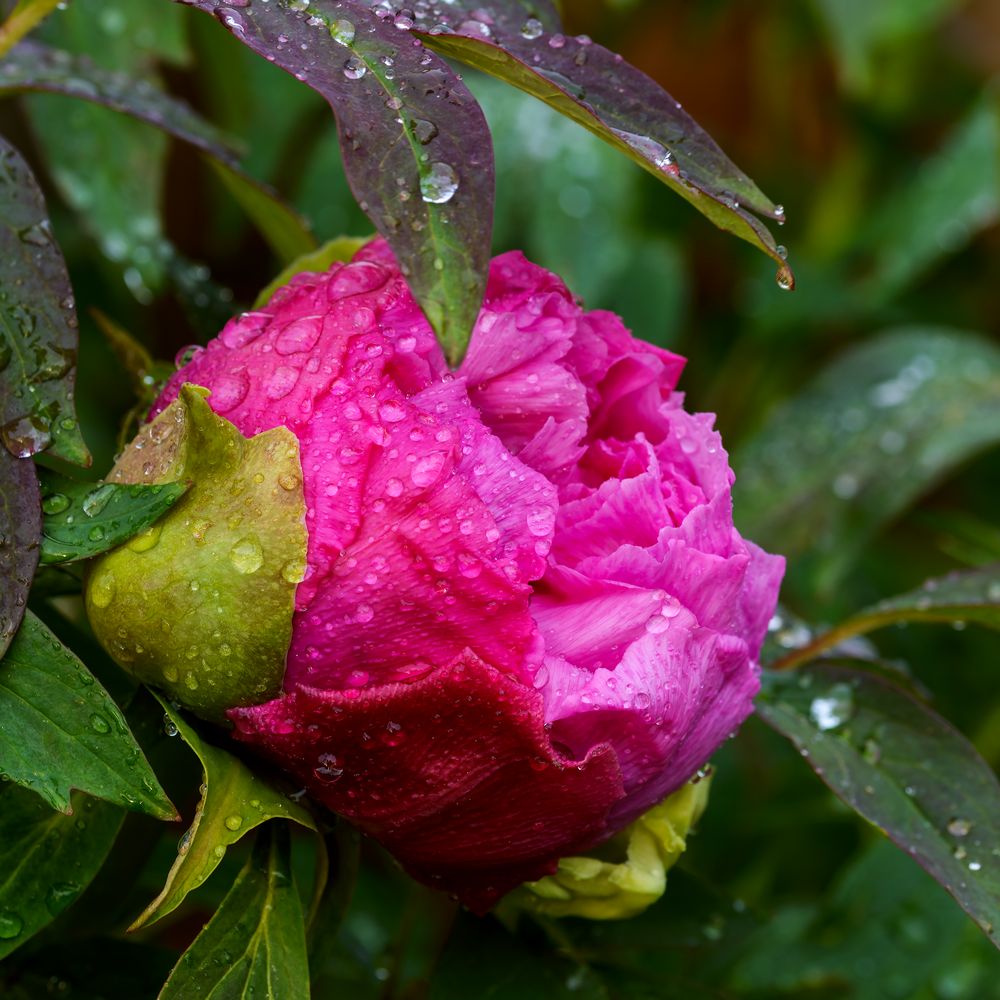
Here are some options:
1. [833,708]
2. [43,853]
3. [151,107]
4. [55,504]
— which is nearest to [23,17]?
[151,107]

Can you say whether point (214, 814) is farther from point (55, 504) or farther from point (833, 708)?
point (833, 708)

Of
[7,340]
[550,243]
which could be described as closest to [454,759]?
[7,340]

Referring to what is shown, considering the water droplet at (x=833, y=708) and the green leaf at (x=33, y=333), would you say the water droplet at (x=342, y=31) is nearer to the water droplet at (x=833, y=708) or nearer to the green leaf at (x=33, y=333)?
the green leaf at (x=33, y=333)

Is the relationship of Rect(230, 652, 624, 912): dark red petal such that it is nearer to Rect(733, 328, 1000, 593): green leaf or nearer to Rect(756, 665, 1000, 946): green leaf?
Rect(756, 665, 1000, 946): green leaf

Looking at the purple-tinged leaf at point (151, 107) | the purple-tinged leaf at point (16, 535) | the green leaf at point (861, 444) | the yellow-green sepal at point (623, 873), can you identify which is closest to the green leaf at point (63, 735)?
the purple-tinged leaf at point (16, 535)

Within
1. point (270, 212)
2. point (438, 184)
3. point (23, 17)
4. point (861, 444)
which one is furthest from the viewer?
point (861, 444)

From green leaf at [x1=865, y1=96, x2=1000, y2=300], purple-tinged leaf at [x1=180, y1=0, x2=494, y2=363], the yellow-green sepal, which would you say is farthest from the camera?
green leaf at [x1=865, y1=96, x2=1000, y2=300]

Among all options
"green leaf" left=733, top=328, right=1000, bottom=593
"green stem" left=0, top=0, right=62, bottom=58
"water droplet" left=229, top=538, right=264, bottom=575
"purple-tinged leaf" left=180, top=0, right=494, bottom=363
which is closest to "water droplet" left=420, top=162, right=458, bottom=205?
"purple-tinged leaf" left=180, top=0, right=494, bottom=363
